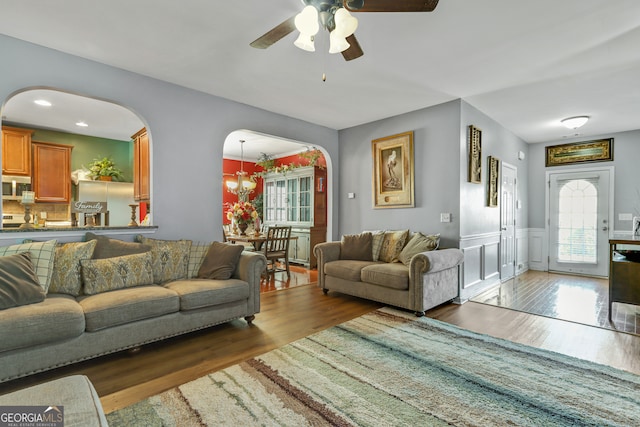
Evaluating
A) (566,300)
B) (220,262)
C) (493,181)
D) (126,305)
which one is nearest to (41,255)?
(126,305)

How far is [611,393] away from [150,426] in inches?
113

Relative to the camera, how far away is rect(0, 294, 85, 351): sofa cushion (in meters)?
1.95

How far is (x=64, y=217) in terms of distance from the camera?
5746mm

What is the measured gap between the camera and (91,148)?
601cm

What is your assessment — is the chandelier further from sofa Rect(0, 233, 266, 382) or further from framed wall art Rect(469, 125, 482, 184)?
framed wall art Rect(469, 125, 482, 184)

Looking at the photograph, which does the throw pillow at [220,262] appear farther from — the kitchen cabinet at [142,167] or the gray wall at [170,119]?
the kitchen cabinet at [142,167]

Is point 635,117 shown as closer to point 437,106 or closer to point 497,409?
point 437,106

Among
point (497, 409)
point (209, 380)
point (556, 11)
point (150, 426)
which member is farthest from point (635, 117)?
point (150, 426)

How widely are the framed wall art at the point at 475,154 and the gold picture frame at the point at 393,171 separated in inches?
31.4

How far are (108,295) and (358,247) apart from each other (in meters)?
3.02

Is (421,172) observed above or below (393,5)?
below

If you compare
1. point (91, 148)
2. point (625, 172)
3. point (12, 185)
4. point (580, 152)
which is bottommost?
point (12, 185)

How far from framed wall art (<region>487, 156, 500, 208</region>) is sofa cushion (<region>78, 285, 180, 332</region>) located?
456 centimetres

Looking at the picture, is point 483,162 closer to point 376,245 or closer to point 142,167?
point 376,245
